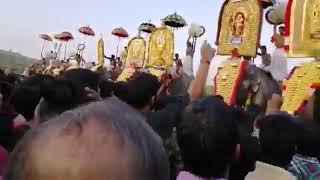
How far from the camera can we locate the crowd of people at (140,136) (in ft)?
2.97

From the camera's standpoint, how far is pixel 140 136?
0.95 metres

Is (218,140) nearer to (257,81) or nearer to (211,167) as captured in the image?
(211,167)

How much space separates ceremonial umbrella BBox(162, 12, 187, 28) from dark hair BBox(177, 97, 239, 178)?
7987mm

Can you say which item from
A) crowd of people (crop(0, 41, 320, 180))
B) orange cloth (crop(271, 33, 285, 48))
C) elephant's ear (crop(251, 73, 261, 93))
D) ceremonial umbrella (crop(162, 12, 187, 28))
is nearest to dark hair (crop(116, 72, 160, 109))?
crowd of people (crop(0, 41, 320, 180))

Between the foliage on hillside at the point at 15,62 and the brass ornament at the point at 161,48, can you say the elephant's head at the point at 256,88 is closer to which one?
the brass ornament at the point at 161,48

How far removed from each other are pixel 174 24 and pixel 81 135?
9.39 metres

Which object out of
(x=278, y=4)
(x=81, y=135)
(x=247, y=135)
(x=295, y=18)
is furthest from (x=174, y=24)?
(x=81, y=135)

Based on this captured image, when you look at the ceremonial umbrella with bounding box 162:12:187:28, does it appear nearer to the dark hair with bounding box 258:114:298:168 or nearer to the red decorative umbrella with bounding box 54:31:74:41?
the dark hair with bounding box 258:114:298:168

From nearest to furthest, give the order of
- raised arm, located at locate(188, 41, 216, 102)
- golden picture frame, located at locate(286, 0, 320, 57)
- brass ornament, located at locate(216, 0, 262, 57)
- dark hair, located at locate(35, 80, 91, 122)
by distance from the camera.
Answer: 1. dark hair, located at locate(35, 80, 91, 122)
2. raised arm, located at locate(188, 41, 216, 102)
3. golden picture frame, located at locate(286, 0, 320, 57)
4. brass ornament, located at locate(216, 0, 262, 57)

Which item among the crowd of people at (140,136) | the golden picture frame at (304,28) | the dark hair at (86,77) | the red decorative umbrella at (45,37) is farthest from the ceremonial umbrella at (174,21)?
the red decorative umbrella at (45,37)

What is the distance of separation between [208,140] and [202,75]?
1.48 m

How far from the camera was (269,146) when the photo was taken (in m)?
2.51

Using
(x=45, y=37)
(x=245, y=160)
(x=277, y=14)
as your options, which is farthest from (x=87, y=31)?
(x=245, y=160)

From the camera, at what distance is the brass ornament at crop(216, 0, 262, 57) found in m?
5.36
